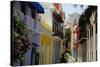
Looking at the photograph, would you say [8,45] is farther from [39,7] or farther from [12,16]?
[39,7]

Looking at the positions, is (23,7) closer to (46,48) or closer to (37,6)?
(37,6)

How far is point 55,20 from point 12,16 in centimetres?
38

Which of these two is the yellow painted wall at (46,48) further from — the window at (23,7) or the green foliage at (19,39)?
the window at (23,7)

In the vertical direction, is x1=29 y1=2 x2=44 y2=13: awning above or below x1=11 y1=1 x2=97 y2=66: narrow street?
above

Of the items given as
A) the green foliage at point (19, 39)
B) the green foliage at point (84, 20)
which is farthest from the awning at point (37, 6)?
the green foliage at point (84, 20)

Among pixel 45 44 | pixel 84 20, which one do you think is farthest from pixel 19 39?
pixel 84 20

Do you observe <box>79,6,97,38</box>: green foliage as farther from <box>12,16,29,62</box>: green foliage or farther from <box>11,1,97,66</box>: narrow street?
<box>12,16,29,62</box>: green foliage

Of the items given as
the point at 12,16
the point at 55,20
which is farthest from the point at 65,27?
the point at 12,16

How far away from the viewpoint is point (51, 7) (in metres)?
1.85

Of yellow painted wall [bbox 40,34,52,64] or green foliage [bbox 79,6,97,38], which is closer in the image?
yellow painted wall [bbox 40,34,52,64]

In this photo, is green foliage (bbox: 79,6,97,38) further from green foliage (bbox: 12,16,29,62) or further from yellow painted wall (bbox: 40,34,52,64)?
green foliage (bbox: 12,16,29,62)

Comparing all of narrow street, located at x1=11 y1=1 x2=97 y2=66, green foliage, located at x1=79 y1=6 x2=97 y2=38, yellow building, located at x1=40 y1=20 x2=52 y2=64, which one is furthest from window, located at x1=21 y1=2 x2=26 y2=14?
green foliage, located at x1=79 y1=6 x2=97 y2=38

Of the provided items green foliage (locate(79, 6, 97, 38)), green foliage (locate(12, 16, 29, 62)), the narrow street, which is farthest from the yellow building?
green foliage (locate(79, 6, 97, 38))

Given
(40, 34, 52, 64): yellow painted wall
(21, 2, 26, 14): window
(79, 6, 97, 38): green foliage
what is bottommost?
(40, 34, 52, 64): yellow painted wall
